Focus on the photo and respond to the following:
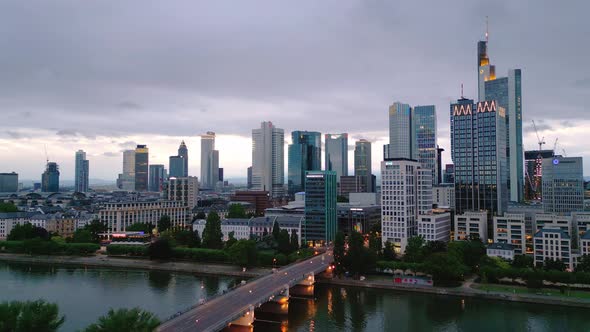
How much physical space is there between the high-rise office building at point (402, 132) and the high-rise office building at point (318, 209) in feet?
395

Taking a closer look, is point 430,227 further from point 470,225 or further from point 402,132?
point 402,132

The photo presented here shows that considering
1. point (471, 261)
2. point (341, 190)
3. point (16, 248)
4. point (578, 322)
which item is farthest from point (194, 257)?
point (341, 190)

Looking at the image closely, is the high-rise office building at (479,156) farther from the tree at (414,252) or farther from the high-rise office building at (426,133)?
the high-rise office building at (426,133)

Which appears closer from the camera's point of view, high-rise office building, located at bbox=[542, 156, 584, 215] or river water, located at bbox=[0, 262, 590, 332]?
river water, located at bbox=[0, 262, 590, 332]

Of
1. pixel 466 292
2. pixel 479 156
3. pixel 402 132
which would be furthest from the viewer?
pixel 402 132

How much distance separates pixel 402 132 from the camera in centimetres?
18888

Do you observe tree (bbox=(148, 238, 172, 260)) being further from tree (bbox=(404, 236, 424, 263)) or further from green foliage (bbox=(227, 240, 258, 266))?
tree (bbox=(404, 236, 424, 263))

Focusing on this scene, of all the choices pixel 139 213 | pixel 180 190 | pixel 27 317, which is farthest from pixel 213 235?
pixel 180 190

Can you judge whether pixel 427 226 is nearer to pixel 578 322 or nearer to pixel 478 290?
pixel 478 290

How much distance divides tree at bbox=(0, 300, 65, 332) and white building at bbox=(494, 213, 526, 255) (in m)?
55.1

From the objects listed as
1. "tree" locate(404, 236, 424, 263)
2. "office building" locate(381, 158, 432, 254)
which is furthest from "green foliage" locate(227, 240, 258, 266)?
"office building" locate(381, 158, 432, 254)

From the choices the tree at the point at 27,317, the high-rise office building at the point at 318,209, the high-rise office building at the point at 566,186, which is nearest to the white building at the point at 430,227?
the high-rise office building at the point at 318,209

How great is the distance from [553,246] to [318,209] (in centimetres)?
3440

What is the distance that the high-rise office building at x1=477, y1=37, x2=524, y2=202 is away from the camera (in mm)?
144625
